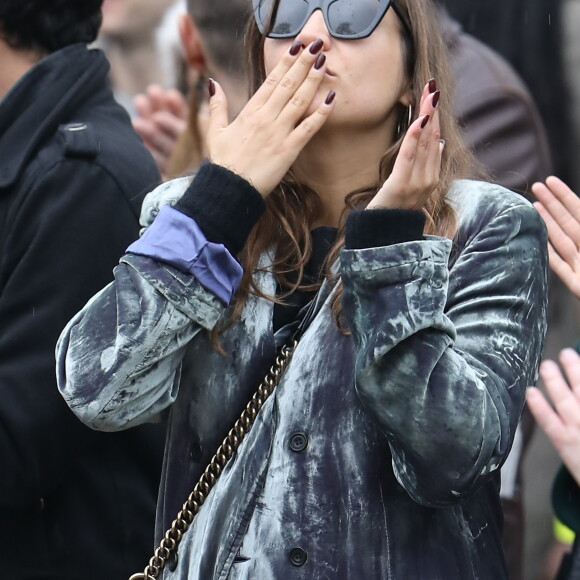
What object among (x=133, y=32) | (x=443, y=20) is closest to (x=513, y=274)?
(x=443, y=20)

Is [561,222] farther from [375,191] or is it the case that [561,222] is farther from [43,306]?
[43,306]

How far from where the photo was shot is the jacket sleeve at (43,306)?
2809mm

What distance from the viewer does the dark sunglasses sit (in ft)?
7.67

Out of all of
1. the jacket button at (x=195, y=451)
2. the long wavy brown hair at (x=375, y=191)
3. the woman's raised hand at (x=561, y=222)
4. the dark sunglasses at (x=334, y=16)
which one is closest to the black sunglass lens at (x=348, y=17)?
the dark sunglasses at (x=334, y=16)

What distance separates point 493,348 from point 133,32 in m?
3.91

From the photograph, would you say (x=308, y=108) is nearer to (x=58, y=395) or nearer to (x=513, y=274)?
(x=513, y=274)

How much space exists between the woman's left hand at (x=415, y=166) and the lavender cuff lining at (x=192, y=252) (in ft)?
0.98

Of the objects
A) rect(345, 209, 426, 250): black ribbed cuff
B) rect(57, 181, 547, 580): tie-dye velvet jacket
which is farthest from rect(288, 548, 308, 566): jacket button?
rect(345, 209, 426, 250): black ribbed cuff

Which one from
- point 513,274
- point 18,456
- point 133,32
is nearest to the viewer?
point 513,274

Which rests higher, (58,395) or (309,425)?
(309,425)

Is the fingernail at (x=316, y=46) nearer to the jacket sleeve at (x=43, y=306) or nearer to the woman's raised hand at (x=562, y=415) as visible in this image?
the woman's raised hand at (x=562, y=415)

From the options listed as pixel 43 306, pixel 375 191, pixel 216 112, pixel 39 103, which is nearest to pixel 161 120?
pixel 39 103

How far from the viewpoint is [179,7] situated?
5.82 m

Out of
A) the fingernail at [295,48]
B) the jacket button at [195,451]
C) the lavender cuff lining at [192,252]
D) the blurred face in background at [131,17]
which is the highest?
the fingernail at [295,48]
